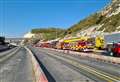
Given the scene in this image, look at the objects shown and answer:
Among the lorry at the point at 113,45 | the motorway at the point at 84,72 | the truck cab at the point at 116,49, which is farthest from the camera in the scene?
the lorry at the point at 113,45

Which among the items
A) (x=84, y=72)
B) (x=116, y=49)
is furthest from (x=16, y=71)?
(x=116, y=49)

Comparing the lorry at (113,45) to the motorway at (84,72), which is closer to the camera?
the motorway at (84,72)

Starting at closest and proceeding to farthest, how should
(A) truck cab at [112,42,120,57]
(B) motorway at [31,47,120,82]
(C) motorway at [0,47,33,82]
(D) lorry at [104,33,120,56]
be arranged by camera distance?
1. (B) motorway at [31,47,120,82]
2. (C) motorway at [0,47,33,82]
3. (A) truck cab at [112,42,120,57]
4. (D) lorry at [104,33,120,56]

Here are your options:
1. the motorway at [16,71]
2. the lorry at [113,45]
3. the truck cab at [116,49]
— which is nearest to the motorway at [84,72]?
the motorway at [16,71]

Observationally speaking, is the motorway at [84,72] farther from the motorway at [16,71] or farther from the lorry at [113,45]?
the lorry at [113,45]

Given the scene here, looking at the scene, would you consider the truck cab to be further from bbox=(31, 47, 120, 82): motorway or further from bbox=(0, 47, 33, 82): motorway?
bbox=(0, 47, 33, 82): motorway

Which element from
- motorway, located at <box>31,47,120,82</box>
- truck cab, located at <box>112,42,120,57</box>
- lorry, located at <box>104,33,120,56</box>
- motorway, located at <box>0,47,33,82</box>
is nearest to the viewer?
motorway, located at <box>31,47,120,82</box>

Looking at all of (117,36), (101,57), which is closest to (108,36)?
(117,36)

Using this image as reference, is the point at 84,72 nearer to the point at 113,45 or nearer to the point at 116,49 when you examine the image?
the point at 116,49

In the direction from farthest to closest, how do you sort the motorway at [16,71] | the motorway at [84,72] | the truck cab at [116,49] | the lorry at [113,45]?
the lorry at [113,45], the truck cab at [116,49], the motorway at [16,71], the motorway at [84,72]

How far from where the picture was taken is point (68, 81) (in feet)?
59.4

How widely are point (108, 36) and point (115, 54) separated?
10493mm

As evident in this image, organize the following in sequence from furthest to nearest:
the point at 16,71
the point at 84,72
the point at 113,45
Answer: the point at 113,45 < the point at 16,71 < the point at 84,72

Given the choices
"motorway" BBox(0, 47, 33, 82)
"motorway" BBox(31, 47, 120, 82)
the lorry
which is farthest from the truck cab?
"motorway" BBox(0, 47, 33, 82)
